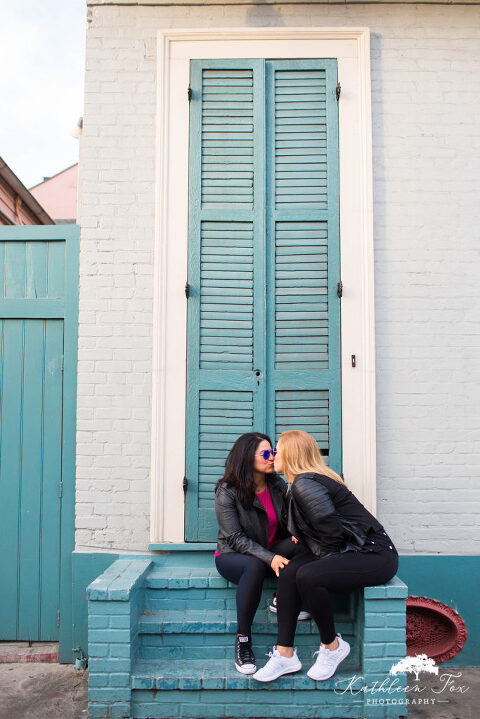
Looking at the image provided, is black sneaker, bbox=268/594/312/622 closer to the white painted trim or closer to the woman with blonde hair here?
the woman with blonde hair

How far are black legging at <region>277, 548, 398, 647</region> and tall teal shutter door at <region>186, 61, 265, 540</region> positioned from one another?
806 mm

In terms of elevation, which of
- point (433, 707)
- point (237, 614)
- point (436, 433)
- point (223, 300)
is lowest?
point (433, 707)

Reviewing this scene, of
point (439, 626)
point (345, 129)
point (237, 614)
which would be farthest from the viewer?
point (345, 129)

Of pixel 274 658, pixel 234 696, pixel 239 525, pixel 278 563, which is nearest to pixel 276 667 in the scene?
pixel 274 658

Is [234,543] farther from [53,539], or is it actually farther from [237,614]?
[53,539]

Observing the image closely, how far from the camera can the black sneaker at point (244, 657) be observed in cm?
305

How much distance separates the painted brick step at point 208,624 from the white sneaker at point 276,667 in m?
0.25

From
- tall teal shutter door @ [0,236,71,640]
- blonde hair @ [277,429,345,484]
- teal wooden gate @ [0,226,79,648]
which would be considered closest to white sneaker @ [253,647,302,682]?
blonde hair @ [277,429,345,484]

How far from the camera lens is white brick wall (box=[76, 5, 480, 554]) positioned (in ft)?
12.6

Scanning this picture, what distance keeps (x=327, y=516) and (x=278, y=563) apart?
0.40 m

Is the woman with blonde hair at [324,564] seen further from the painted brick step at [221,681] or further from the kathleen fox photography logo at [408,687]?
the kathleen fox photography logo at [408,687]

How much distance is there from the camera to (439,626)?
12.1 ft

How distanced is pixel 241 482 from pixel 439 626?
63.9 inches

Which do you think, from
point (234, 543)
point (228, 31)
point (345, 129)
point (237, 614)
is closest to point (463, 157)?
point (345, 129)
